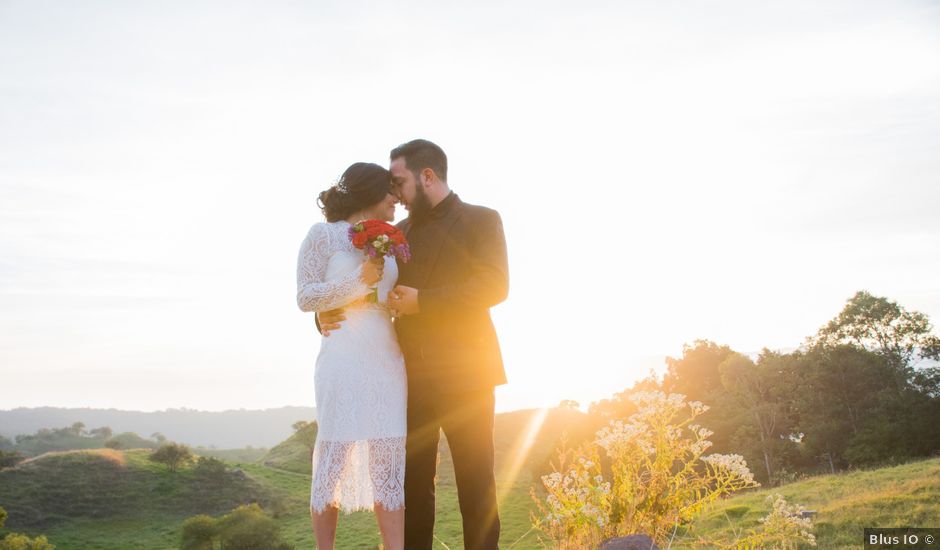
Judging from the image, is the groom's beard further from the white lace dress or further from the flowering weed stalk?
the flowering weed stalk

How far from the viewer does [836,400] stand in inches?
1655

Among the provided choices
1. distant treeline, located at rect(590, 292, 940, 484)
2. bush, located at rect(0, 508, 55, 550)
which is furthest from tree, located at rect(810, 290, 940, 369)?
bush, located at rect(0, 508, 55, 550)

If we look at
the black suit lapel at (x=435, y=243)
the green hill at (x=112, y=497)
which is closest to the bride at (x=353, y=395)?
the black suit lapel at (x=435, y=243)

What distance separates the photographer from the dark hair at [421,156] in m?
4.39

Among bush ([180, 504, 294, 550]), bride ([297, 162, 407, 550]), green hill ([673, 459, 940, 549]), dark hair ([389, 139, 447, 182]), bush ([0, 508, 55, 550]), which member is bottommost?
bush ([180, 504, 294, 550])

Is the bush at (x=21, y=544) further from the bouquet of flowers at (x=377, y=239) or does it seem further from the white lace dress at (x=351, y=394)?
the bouquet of flowers at (x=377, y=239)

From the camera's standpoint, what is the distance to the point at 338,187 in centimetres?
433

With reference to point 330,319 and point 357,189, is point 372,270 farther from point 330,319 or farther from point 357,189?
point 357,189

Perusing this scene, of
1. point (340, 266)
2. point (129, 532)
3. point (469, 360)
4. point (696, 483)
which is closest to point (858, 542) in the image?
point (696, 483)

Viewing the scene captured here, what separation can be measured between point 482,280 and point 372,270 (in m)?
0.74

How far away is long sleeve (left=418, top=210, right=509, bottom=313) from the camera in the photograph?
3.95 meters

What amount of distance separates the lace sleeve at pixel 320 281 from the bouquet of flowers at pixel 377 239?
0.63 ft

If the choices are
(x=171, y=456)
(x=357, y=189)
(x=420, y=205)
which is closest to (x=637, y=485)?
(x=420, y=205)

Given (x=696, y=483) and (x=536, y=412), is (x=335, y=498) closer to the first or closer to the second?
(x=696, y=483)
